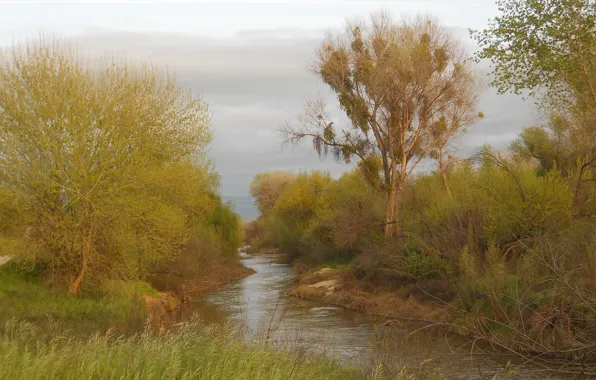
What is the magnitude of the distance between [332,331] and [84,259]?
1006 centimetres

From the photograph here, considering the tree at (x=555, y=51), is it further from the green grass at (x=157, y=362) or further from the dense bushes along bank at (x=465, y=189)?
the green grass at (x=157, y=362)

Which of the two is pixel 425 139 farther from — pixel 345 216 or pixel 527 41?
pixel 527 41

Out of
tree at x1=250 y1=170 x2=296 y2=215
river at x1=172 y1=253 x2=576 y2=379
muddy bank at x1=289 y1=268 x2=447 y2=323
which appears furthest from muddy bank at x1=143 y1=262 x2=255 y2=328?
tree at x1=250 y1=170 x2=296 y2=215

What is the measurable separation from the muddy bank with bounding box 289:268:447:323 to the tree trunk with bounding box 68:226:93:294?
11781 mm

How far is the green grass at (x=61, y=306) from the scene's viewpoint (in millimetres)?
19875

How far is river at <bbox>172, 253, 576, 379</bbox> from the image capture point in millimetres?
13419

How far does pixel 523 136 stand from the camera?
44938mm

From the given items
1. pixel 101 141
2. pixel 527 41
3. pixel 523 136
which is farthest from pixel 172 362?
pixel 523 136

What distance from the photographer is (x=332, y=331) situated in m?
Result: 22.7

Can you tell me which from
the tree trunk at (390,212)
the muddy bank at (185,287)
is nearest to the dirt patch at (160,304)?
the muddy bank at (185,287)

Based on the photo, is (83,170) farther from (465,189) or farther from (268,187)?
(268,187)

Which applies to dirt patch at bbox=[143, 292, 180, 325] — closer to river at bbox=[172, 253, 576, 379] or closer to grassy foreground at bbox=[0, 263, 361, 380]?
river at bbox=[172, 253, 576, 379]

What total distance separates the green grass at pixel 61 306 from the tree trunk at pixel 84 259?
447 mm

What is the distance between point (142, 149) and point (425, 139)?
17349mm
